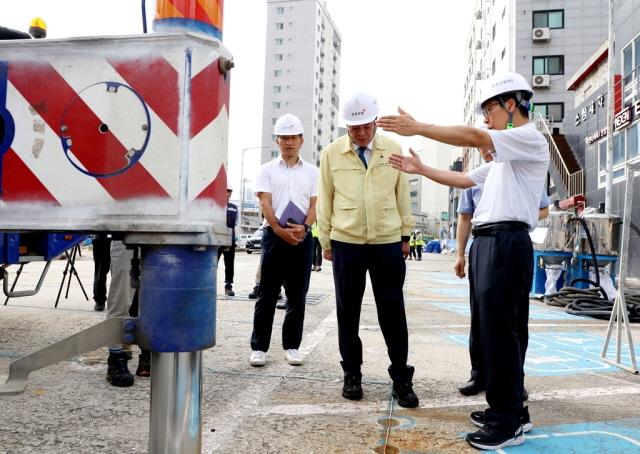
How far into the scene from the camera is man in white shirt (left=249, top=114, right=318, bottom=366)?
4219mm

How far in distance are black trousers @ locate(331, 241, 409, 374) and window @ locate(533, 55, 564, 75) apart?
36.7 m

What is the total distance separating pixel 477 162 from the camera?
148ft

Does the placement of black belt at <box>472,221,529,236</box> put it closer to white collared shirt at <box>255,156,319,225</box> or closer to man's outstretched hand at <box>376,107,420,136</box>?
man's outstretched hand at <box>376,107,420,136</box>

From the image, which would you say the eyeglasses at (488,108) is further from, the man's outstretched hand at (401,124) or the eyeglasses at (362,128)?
the eyeglasses at (362,128)

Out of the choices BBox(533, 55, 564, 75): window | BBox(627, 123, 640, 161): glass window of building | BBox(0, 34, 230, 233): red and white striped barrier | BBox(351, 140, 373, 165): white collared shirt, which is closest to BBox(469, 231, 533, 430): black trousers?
BBox(351, 140, 373, 165): white collared shirt

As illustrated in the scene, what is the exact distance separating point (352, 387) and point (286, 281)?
1.35 m

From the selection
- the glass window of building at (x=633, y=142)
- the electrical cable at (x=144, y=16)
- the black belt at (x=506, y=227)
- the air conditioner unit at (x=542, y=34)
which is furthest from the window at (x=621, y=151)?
the air conditioner unit at (x=542, y=34)

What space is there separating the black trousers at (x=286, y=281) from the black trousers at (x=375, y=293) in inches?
32.7

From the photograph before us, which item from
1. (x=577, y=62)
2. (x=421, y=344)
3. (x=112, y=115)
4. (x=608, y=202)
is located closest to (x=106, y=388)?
(x=112, y=115)

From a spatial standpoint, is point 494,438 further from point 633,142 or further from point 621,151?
point 621,151

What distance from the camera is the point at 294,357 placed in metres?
4.11

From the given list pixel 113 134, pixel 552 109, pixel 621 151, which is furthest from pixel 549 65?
pixel 113 134

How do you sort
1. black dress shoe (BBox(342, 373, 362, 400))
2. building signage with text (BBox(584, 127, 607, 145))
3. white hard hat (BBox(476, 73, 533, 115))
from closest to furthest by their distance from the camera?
white hard hat (BBox(476, 73, 533, 115)) → black dress shoe (BBox(342, 373, 362, 400)) → building signage with text (BBox(584, 127, 607, 145))

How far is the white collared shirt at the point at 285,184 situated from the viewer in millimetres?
4590
